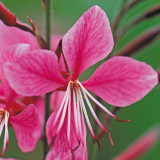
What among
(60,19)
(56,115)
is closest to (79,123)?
(56,115)

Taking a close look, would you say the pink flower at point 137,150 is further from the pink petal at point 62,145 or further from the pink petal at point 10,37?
the pink petal at point 10,37

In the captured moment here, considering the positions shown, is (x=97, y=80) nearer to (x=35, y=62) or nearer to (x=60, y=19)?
(x=35, y=62)

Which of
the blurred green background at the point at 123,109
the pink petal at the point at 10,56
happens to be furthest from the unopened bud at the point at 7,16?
the blurred green background at the point at 123,109

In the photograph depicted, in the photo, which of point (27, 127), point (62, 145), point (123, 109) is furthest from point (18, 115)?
point (123, 109)

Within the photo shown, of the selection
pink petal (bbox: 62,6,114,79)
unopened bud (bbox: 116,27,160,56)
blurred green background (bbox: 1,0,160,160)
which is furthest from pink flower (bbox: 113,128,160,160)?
blurred green background (bbox: 1,0,160,160)

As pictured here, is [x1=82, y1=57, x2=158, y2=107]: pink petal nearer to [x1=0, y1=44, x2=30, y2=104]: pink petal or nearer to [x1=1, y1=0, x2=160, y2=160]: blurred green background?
[x1=0, y1=44, x2=30, y2=104]: pink petal

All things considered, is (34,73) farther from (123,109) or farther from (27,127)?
(123,109)
